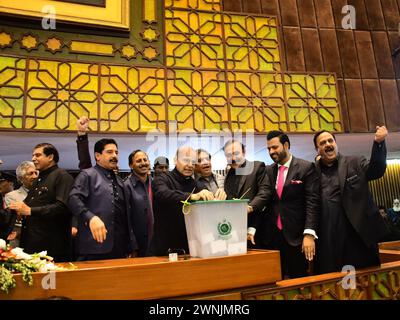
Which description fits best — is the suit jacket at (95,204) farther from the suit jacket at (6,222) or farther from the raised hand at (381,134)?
the raised hand at (381,134)

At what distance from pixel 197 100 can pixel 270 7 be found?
219 cm

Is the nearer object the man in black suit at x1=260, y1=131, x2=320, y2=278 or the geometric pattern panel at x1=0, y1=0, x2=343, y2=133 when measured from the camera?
the man in black suit at x1=260, y1=131, x2=320, y2=278

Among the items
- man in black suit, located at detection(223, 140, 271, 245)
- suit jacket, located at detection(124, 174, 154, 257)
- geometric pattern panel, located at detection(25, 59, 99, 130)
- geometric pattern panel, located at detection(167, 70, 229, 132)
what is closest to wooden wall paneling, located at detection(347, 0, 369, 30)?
geometric pattern panel, located at detection(167, 70, 229, 132)

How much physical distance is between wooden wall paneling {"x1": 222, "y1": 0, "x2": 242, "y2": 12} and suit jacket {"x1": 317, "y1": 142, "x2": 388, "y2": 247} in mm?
4087

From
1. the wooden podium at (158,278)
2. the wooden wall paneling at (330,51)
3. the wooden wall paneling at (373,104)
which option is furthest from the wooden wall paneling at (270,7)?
the wooden podium at (158,278)

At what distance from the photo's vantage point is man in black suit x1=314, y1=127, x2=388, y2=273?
2.40 meters

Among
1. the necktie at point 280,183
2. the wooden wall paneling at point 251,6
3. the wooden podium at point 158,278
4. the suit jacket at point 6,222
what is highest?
the wooden wall paneling at point 251,6

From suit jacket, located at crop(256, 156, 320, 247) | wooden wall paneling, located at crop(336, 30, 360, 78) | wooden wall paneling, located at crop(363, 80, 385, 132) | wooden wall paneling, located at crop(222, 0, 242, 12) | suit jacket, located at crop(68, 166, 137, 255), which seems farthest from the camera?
wooden wall paneling, located at crop(336, 30, 360, 78)

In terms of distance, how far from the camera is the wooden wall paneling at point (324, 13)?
6.12 meters

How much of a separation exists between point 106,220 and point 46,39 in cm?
338

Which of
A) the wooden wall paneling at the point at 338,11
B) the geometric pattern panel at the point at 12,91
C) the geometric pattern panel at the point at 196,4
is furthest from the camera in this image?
the wooden wall paneling at the point at 338,11

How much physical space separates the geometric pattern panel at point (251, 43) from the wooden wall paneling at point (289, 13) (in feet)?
0.95

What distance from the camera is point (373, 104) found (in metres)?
5.98

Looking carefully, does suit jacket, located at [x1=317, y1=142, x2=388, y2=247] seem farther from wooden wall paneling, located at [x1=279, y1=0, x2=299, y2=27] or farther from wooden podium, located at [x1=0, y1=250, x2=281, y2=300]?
wooden wall paneling, located at [x1=279, y1=0, x2=299, y2=27]
